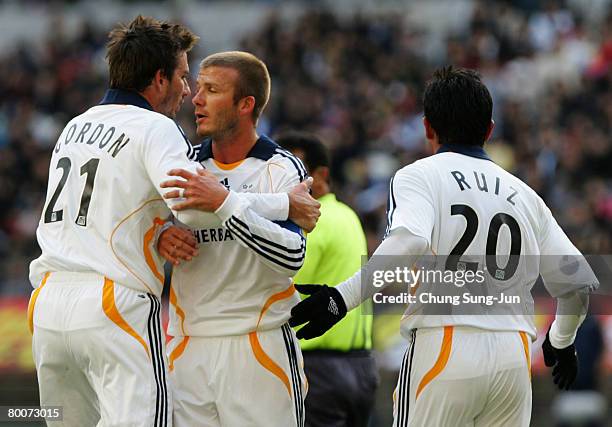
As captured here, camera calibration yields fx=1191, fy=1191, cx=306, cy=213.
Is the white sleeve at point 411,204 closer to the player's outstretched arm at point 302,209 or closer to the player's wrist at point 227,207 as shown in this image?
the player's outstretched arm at point 302,209

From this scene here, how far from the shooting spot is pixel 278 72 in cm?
A: 2122

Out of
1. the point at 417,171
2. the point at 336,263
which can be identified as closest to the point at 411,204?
the point at 417,171

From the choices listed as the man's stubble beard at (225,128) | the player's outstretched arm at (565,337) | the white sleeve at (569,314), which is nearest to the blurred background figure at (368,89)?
the player's outstretched arm at (565,337)

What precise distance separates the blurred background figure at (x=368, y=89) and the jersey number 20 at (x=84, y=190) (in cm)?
711

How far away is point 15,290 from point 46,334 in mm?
8812

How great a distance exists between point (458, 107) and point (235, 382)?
1773 millimetres

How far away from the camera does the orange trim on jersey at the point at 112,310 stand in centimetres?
563

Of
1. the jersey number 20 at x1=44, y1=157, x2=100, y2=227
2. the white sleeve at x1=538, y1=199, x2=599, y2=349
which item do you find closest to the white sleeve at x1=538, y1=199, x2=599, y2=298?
the white sleeve at x1=538, y1=199, x2=599, y2=349

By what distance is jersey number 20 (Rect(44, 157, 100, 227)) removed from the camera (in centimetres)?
576

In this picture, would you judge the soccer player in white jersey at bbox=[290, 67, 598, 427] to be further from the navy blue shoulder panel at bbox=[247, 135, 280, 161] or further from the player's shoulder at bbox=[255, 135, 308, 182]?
the navy blue shoulder panel at bbox=[247, 135, 280, 161]

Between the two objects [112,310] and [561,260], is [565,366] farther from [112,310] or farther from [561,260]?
[112,310]

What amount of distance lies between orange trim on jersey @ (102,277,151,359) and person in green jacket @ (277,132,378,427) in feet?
7.02

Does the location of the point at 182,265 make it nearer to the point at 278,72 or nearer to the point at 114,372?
the point at 114,372

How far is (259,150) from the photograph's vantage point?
6.29 m
